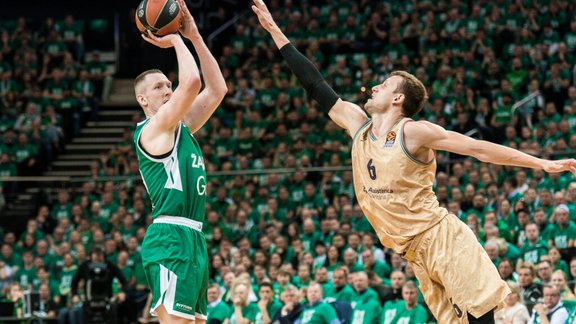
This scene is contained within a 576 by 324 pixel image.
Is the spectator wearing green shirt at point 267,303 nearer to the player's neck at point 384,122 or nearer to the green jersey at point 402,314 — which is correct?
the green jersey at point 402,314

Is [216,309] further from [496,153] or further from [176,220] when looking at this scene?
[496,153]

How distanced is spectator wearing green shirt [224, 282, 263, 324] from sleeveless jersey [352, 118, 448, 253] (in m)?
7.77

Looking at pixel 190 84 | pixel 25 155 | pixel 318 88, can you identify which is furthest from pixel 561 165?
pixel 25 155

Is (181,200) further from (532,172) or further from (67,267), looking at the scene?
(67,267)

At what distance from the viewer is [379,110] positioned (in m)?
7.00

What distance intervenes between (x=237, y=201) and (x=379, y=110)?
12164mm

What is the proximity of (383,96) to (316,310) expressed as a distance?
7075 mm

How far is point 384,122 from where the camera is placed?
696cm

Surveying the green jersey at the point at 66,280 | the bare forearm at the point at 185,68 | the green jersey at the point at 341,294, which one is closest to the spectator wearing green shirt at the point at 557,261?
the green jersey at the point at 341,294

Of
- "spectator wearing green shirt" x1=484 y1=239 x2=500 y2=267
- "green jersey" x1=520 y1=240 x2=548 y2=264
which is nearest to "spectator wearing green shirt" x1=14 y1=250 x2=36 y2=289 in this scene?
"spectator wearing green shirt" x1=484 y1=239 x2=500 y2=267

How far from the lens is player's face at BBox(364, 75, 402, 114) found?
6984 mm

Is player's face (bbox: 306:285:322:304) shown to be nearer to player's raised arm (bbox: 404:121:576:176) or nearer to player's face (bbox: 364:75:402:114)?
player's face (bbox: 364:75:402:114)

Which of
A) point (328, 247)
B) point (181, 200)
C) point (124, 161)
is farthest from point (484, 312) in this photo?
point (124, 161)

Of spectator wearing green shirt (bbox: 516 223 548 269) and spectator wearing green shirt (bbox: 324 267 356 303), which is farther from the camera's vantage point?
spectator wearing green shirt (bbox: 324 267 356 303)
